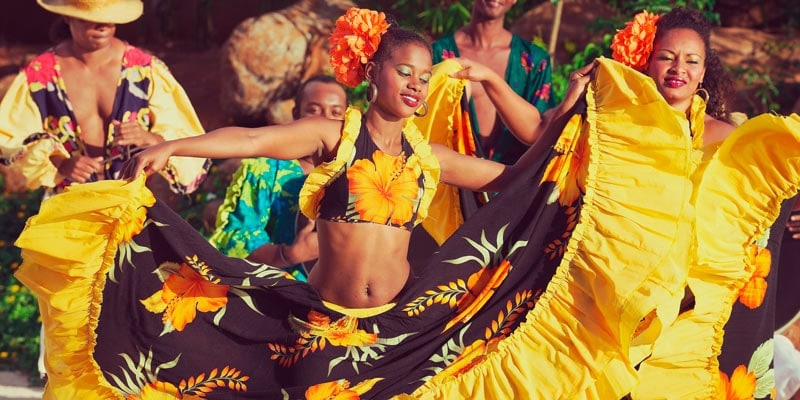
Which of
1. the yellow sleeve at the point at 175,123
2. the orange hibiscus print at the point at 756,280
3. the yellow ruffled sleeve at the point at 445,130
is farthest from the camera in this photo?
the yellow sleeve at the point at 175,123

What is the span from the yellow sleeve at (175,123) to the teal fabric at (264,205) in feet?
0.97

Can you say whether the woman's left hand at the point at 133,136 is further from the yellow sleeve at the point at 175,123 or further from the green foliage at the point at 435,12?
the green foliage at the point at 435,12

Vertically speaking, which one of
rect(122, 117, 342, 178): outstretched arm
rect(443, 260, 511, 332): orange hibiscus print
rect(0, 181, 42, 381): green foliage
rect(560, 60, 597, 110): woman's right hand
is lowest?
rect(0, 181, 42, 381): green foliage

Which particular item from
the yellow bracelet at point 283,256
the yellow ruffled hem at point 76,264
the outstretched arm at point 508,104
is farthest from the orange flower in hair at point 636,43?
the yellow ruffled hem at point 76,264

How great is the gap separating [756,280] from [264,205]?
2.27m

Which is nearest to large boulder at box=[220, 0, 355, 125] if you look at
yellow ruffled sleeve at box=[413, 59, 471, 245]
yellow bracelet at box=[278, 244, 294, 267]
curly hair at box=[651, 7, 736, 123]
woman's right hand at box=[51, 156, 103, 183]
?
woman's right hand at box=[51, 156, 103, 183]

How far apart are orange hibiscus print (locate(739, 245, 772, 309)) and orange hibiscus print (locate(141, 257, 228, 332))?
1.97m

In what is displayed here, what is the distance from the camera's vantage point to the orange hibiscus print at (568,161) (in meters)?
4.55

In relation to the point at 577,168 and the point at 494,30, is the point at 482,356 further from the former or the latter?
the point at 494,30

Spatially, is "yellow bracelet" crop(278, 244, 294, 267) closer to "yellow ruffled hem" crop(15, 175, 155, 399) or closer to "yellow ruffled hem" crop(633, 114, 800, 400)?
"yellow ruffled hem" crop(15, 175, 155, 399)

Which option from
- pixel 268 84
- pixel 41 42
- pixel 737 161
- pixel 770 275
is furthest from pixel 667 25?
pixel 41 42

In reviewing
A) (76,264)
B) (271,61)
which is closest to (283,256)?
(76,264)

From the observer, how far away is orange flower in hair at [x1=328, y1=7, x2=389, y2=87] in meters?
4.46

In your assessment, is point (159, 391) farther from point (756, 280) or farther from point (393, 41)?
point (756, 280)
